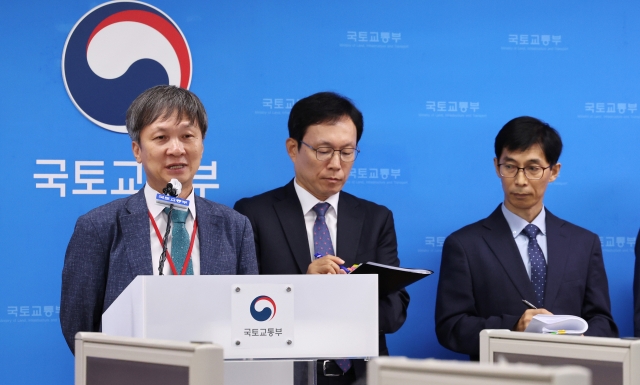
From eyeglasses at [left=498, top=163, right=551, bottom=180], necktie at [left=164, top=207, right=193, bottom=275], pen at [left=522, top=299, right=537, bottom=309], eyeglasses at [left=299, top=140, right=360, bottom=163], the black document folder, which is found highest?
eyeglasses at [left=299, top=140, right=360, bottom=163]

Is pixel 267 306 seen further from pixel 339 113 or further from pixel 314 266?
pixel 339 113

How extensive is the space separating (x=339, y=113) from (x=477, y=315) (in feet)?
3.32

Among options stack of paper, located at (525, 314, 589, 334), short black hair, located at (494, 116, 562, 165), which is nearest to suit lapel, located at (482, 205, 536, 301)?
short black hair, located at (494, 116, 562, 165)

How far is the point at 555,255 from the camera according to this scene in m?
3.49

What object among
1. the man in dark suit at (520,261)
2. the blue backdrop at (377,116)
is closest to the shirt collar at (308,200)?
the blue backdrop at (377,116)

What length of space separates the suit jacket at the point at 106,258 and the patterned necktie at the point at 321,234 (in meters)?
0.84

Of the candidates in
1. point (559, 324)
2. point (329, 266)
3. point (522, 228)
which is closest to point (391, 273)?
point (329, 266)

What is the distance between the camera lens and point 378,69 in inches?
153

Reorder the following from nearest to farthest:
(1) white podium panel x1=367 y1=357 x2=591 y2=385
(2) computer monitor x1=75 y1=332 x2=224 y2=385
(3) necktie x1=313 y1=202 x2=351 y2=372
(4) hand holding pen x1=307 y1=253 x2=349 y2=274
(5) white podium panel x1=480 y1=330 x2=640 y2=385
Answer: (1) white podium panel x1=367 y1=357 x2=591 y2=385 < (2) computer monitor x1=75 y1=332 x2=224 y2=385 < (5) white podium panel x1=480 y1=330 x2=640 y2=385 < (4) hand holding pen x1=307 y1=253 x2=349 y2=274 < (3) necktie x1=313 y1=202 x2=351 y2=372

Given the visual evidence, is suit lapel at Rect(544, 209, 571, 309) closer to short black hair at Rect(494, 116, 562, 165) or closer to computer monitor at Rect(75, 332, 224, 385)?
short black hair at Rect(494, 116, 562, 165)

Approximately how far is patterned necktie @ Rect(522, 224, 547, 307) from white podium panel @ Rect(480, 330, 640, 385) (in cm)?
158

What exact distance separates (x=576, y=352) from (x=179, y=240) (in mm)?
1077

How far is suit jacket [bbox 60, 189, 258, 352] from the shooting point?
2.31 m

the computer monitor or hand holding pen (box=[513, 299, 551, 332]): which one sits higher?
the computer monitor
